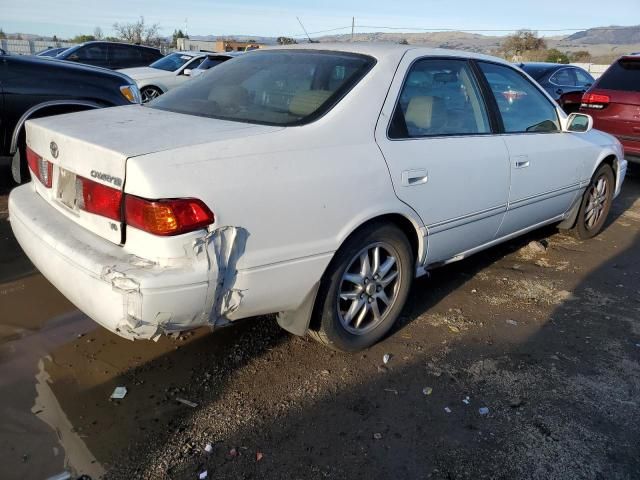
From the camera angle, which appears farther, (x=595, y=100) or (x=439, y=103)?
(x=595, y=100)

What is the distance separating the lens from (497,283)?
423 cm

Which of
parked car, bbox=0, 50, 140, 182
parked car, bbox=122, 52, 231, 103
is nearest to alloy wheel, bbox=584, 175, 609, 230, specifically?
parked car, bbox=0, 50, 140, 182

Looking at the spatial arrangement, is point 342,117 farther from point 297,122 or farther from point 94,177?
point 94,177

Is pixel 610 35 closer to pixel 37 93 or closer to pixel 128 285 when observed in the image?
pixel 37 93

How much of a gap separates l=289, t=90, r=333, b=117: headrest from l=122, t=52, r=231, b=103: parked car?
8875mm

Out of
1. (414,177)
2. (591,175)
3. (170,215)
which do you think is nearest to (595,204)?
(591,175)

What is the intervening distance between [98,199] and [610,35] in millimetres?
125408

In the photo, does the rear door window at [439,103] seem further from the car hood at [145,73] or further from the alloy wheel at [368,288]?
the car hood at [145,73]

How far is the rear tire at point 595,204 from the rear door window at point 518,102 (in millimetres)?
996

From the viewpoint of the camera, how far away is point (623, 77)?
7.30 m

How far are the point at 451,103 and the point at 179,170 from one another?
6.49 ft

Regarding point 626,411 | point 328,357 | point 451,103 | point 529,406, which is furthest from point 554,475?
point 451,103

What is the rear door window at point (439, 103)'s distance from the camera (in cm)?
305

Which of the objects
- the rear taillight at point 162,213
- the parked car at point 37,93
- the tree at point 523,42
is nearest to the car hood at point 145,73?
the parked car at point 37,93
